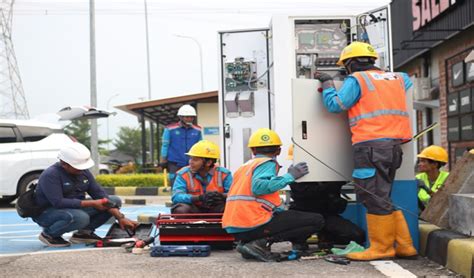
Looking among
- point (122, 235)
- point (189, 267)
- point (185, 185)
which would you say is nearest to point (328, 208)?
point (185, 185)

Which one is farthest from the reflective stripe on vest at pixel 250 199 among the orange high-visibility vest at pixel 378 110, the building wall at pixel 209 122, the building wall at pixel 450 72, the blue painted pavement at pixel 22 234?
the building wall at pixel 209 122

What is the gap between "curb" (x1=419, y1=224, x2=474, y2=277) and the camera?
197 inches

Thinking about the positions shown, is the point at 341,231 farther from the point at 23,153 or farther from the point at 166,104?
the point at 166,104

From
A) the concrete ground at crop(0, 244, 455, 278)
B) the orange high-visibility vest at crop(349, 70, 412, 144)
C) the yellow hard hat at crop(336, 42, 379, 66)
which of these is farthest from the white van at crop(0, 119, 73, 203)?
the orange high-visibility vest at crop(349, 70, 412, 144)

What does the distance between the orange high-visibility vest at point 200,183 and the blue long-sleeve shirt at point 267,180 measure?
1.31 m

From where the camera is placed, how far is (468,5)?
1332 centimetres

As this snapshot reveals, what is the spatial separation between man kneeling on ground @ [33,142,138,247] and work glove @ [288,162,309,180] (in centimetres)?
221

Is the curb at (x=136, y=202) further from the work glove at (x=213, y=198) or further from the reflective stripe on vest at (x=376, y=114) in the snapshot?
the reflective stripe on vest at (x=376, y=114)

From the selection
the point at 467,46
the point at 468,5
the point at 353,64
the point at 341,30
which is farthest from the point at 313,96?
the point at 467,46

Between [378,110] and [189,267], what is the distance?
2112 millimetres

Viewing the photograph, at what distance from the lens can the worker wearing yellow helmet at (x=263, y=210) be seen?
19.2ft

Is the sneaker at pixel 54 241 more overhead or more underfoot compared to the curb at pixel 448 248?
more underfoot

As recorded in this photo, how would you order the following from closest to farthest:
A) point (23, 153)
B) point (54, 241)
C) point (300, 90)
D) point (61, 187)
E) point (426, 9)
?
point (300, 90), point (61, 187), point (54, 241), point (23, 153), point (426, 9)

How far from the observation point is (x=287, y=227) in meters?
6.03
